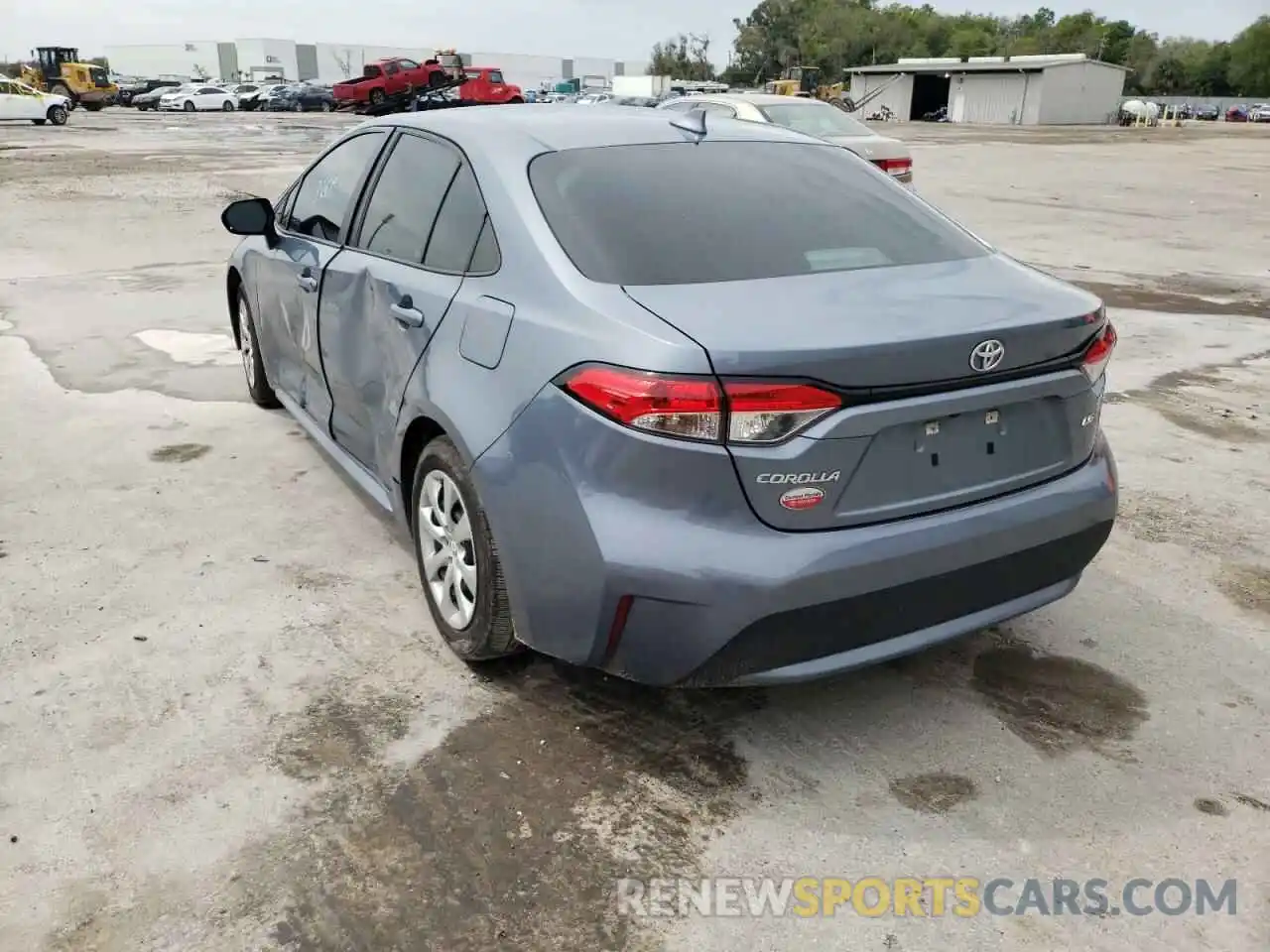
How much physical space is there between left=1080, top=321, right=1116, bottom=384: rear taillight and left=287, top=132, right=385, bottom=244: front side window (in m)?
2.63

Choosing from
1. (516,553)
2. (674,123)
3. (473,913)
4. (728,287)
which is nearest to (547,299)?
(728,287)

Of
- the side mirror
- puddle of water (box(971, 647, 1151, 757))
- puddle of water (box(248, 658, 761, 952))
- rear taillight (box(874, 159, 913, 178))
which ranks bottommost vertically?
puddle of water (box(971, 647, 1151, 757))

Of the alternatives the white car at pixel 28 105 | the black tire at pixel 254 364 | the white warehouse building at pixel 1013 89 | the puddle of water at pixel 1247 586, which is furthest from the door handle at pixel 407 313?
the white warehouse building at pixel 1013 89

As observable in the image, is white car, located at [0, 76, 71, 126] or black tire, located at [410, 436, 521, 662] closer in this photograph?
black tire, located at [410, 436, 521, 662]

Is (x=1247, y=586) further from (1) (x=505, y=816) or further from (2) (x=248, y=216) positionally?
(2) (x=248, y=216)

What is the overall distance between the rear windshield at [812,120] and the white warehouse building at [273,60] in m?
73.9

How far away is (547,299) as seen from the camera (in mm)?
2660

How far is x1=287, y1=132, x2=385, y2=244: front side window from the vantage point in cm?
404

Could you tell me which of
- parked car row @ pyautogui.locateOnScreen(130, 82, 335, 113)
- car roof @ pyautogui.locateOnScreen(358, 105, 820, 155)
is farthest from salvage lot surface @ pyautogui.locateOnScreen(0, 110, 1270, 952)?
parked car row @ pyautogui.locateOnScreen(130, 82, 335, 113)

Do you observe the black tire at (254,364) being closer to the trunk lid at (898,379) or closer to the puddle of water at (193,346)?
the puddle of water at (193,346)

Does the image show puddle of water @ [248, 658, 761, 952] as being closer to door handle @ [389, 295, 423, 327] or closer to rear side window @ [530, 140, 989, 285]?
door handle @ [389, 295, 423, 327]

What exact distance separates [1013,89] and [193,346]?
64.8 m

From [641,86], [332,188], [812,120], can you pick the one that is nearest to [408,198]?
[332,188]

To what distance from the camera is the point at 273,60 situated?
88.7 m
